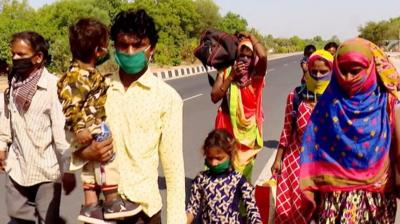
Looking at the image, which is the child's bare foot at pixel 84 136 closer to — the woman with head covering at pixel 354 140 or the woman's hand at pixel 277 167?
the woman with head covering at pixel 354 140

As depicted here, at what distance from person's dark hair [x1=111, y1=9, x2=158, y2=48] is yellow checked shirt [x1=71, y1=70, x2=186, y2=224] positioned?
0.18 m

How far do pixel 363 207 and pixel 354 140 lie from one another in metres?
0.39

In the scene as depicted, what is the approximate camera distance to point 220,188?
398 cm

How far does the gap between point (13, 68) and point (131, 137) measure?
1362 millimetres

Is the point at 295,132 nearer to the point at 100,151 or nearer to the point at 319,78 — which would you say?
the point at 319,78

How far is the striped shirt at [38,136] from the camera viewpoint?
3.80 meters

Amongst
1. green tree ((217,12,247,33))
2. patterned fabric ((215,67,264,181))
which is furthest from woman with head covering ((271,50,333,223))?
green tree ((217,12,247,33))

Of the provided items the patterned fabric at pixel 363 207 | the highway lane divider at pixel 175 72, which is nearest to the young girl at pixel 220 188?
the patterned fabric at pixel 363 207

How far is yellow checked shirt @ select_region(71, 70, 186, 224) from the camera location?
9.17 feet

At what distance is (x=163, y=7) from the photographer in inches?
1794

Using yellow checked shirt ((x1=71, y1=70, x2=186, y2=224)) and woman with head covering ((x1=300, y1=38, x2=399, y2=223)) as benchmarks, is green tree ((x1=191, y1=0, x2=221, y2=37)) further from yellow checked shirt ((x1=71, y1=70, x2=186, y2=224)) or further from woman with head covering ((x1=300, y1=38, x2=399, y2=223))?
yellow checked shirt ((x1=71, y1=70, x2=186, y2=224))

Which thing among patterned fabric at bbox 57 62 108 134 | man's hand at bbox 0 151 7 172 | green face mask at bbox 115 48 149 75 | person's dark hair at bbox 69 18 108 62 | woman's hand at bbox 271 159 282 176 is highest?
person's dark hair at bbox 69 18 108 62

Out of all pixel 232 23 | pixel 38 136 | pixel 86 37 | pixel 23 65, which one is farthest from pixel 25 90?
pixel 232 23

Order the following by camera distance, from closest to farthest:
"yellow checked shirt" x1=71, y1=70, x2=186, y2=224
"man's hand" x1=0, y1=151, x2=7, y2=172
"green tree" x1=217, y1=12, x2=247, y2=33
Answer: "yellow checked shirt" x1=71, y1=70, x2=186, y2=224, "man's hand" x1=0, y1=151, x2=7, y2=172, "green tree" x1=217, y1=12, x2=247, y2=33
